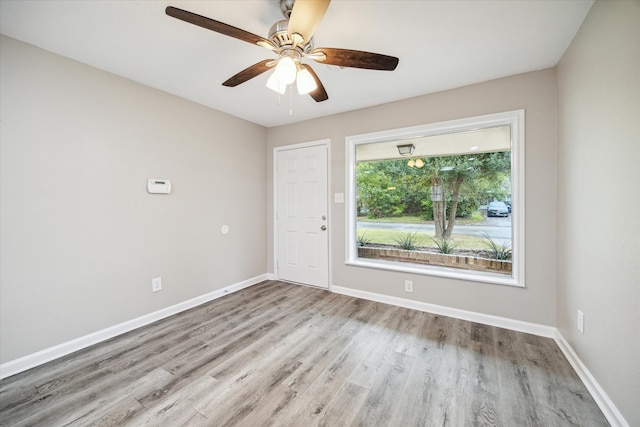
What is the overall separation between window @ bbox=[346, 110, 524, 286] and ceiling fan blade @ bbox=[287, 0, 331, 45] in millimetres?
1933

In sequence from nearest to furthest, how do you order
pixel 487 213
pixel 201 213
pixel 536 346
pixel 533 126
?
pixel 536 346, pixel 533 126, pixel 487 213, pixel 201 213

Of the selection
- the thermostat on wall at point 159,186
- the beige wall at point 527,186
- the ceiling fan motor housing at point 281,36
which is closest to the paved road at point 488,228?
the beige wall at point 527,186

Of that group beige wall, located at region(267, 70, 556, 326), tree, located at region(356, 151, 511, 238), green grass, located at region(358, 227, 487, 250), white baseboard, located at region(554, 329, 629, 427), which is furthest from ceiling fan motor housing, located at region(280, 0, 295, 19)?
white baseboard, located at region(554, 329, 629, 427)

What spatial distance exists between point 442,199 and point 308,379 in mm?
2369

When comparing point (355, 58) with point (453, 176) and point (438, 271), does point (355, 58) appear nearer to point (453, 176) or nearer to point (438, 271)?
point (453, 176)

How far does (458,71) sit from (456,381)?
257cm

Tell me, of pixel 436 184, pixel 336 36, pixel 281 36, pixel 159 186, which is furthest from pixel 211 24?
pixel 436 184

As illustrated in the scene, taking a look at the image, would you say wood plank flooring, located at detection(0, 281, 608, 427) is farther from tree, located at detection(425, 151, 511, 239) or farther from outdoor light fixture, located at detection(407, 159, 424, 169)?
outdoor light fixture, located at detection(407, 159, 424, 169)

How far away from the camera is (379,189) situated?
3346 millimetres

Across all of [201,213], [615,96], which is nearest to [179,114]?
[201,213]

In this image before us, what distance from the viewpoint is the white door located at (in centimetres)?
354

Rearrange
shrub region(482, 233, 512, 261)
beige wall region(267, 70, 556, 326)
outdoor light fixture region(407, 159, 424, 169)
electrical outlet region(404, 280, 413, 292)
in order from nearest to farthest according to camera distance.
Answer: beige wall region(267, 70, 556, 326) → shrub region(482, 233, 512, 261) → electrical outlet region(404, 280, 413, 292) → outdoor light fixture region(407, 159, 424, 169)

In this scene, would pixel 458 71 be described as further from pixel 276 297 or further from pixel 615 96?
pixel 276 297

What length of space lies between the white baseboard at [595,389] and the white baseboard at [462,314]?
0.21 meters
